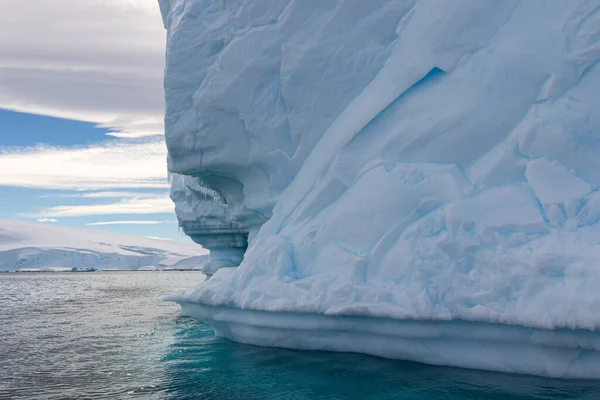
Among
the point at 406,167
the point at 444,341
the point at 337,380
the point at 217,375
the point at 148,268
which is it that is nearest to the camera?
the point at 337,380

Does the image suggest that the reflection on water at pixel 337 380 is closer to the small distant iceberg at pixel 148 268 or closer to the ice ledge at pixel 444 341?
the ice ledge at pixel 444 341

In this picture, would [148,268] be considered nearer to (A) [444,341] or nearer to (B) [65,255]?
(B) [65,255]

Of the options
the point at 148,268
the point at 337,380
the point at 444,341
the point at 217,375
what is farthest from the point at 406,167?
the point at 148,268

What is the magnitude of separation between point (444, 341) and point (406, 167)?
7.34ft

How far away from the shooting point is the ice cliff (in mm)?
6180

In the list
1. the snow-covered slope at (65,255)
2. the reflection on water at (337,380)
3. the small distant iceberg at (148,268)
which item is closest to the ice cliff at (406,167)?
the reflection on water at (337,380)

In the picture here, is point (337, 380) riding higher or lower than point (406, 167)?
lower

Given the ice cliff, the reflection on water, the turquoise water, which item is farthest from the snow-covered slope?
the reflection on water

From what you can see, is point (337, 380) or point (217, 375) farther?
point (217, 375)

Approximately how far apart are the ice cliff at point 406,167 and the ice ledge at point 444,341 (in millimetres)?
21

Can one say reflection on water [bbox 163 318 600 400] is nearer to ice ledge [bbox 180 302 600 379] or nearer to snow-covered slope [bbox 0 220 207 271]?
ice ledge [bbox 180 302 600 379]

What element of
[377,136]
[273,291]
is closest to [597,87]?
[377,136]

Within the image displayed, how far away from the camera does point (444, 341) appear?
6602 millimetres

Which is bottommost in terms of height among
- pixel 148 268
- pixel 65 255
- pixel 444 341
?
pixel 444 341
